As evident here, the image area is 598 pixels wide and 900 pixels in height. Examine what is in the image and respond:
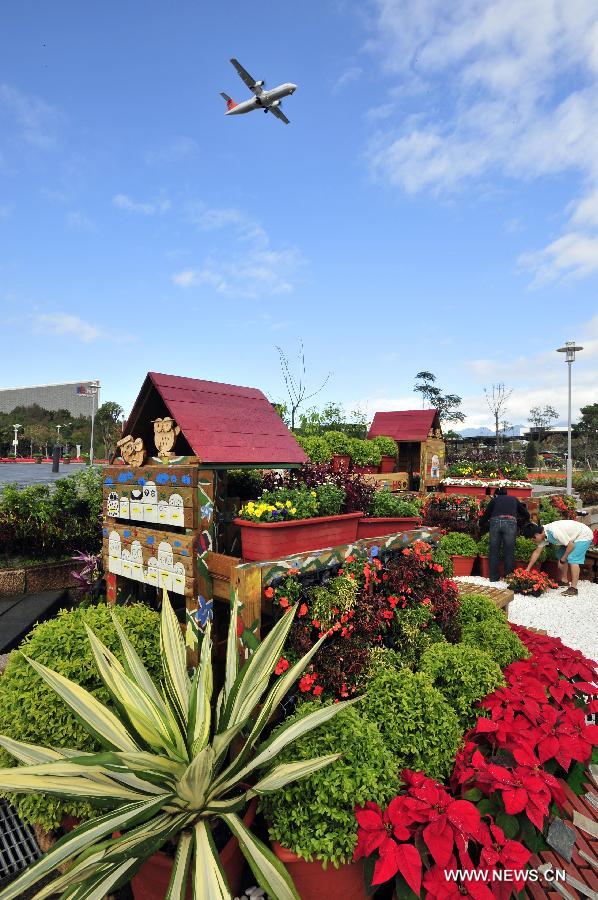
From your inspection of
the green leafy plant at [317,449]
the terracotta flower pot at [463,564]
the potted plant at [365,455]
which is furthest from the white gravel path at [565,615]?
the potted plant at [365,455]

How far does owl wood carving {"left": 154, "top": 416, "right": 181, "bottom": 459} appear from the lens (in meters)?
3.59

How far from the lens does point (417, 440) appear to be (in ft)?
48.1

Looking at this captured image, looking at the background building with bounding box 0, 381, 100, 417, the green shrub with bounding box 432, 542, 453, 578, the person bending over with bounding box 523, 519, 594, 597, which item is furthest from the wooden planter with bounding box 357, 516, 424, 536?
the background building with bounding box 0, 381, 100, 417

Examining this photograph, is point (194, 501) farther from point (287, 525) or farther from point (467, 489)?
point (467, 489)

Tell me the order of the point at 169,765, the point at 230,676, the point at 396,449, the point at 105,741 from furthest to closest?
the point at 396,449 → the point at 230,676 → the point at 105,741 → the point at 169,765

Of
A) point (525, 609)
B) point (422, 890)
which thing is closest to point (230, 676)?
point (422, 890)

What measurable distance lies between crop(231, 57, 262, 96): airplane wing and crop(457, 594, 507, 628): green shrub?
44.2ft

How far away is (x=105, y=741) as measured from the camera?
224cm

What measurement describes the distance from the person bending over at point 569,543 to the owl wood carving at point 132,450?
21.6ft

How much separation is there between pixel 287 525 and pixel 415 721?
54.5 inches

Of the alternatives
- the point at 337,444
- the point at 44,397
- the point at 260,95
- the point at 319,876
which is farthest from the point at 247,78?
the point at 44,397

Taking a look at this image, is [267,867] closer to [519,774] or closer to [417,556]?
[519,774]

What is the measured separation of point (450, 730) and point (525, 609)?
463 cm

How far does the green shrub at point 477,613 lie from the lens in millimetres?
4302
